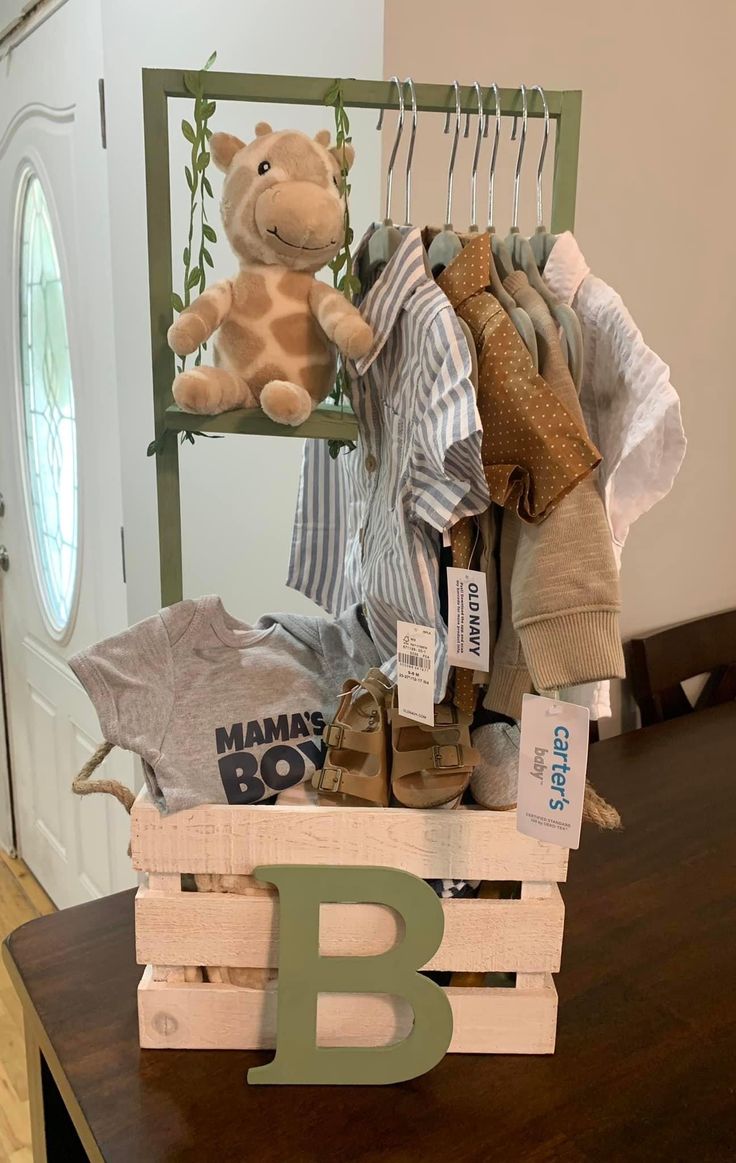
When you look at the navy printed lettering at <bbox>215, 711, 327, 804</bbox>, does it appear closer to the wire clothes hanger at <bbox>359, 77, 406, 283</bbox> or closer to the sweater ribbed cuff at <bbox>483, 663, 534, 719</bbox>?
the sweater ribbed cuff at <bbox>483, 663, 534, 719</bbox>

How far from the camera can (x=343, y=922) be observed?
758 millimetres

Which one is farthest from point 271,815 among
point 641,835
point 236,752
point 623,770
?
point 623,770

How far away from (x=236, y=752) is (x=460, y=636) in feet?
0.71

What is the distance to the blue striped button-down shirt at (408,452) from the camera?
0.67 meters

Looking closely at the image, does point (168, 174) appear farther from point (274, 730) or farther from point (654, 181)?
point (654, 181)

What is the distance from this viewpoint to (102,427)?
193 cm

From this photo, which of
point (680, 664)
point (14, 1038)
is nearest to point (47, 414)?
point (14, 1038)

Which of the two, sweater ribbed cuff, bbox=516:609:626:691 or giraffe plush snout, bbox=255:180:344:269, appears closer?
sweater ribbed cuff, bbox=516:609:626:691

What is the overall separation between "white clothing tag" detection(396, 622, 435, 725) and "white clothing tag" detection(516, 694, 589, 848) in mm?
80

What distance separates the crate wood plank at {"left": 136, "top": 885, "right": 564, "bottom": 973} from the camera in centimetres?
75

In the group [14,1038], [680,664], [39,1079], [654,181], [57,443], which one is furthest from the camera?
[57,443]

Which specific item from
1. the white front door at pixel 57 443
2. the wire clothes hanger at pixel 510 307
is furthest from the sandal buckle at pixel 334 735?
the white front door at pixel 57 443

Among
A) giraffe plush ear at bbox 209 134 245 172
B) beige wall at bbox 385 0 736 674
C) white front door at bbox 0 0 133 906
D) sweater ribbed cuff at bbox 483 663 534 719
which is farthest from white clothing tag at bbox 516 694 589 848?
white front door at bbox 0 0 133 906

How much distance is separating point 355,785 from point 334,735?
0.04 metres
